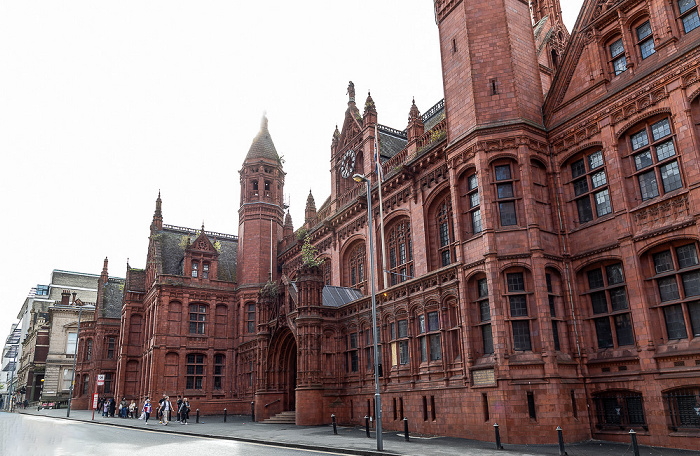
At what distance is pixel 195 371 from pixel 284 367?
50.9 ft

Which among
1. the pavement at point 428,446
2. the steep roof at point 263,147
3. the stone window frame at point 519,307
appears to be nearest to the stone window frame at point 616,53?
the stone window frame at point 519,307

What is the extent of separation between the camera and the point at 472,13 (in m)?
25.1

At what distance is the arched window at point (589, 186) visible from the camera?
21.2 metres

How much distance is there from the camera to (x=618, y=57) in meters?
21.6

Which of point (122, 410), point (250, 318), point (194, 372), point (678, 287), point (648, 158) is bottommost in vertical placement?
point (122, 410)

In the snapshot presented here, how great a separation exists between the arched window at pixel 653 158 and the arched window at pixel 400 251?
13261 mm

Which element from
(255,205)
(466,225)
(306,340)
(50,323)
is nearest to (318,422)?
(306,340)

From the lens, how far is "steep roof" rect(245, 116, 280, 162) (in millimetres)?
53844

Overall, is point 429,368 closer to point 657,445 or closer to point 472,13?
point 657,445

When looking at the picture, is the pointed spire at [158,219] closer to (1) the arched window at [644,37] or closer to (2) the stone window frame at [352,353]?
(2) the stone window frame at [352,353]

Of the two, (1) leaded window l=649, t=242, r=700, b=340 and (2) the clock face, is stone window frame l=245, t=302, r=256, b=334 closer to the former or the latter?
Result: (2) the clock face

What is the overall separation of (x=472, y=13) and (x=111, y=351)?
196ft

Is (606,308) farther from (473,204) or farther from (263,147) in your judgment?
(263,147)

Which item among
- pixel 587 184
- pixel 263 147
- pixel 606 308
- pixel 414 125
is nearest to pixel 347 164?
pixel 414 125
